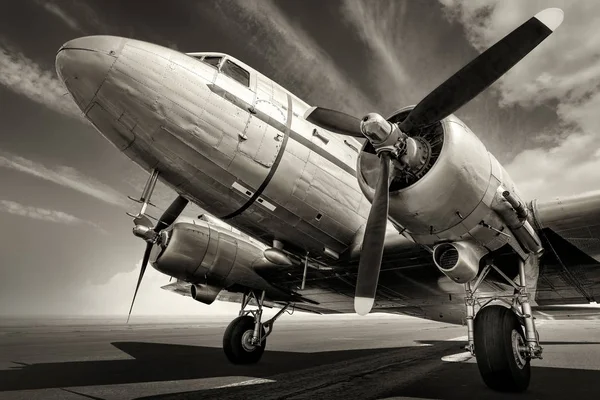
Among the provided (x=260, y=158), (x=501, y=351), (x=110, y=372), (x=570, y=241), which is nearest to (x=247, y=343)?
(x=110, y=372)

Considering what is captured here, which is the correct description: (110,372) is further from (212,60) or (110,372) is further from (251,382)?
(212,60)

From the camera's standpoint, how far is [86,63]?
5.91 meters

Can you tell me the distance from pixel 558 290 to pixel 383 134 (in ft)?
23.0

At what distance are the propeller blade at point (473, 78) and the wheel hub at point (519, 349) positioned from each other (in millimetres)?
3425

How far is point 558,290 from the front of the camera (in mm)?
9180

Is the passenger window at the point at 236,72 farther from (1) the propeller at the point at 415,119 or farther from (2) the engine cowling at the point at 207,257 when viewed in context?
(2) the engine cowling at the point at 207,257

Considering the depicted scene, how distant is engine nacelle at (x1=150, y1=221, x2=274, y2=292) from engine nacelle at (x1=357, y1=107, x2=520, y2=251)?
520 centimetres

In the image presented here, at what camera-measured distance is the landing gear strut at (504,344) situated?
5234 mm

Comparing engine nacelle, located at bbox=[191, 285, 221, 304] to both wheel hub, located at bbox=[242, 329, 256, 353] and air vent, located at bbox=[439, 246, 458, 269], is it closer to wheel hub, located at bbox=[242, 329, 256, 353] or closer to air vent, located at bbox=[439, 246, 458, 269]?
wheel hub, located at bbox=[242, 329, 256, 353]

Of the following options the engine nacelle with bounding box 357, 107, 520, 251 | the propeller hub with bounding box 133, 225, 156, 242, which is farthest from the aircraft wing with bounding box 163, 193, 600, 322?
the propeller hub with bounding box 133, 225, 156, 242

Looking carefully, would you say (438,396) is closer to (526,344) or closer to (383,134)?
(526,344)

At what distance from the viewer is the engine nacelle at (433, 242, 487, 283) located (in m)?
5.74

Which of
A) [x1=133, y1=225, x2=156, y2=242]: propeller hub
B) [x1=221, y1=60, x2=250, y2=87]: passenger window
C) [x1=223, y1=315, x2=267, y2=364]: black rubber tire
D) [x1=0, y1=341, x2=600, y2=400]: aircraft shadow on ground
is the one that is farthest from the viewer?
[x1=223, y1=315, x2=267, y2=364]: black rubber tire

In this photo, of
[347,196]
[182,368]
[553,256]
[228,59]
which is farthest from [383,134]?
[182,368]
